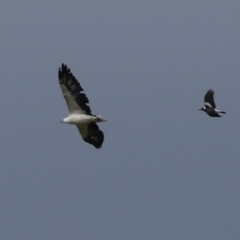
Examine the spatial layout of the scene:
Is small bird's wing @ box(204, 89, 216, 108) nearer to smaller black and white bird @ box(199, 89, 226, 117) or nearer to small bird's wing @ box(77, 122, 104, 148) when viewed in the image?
smaller black and white bird @ box(199, 89, 226, 117)

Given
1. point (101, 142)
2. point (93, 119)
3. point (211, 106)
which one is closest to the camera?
point (93, 119)

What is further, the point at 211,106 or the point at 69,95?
the point at 211,106

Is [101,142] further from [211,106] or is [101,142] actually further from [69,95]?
[211,106]

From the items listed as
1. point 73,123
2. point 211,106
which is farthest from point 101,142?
point 211,106

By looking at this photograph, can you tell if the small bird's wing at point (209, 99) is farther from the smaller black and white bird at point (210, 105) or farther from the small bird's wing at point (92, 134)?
the small bird's wing at point (92, 134)

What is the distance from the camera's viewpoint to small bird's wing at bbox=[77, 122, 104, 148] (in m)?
51.9

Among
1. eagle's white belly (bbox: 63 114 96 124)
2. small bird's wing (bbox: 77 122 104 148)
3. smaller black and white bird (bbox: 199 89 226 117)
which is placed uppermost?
smaller black and white bird (bbox: 199 89 226 117)

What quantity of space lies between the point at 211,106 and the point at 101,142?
1164cm

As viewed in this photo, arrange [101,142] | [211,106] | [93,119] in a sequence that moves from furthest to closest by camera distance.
Result: [211,106]
[101,142]
[93,119]

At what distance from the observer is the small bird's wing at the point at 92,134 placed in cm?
5191

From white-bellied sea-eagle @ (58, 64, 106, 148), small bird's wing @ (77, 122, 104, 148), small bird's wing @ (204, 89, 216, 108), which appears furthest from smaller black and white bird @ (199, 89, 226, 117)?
white-bellied sea-eagle @ (58, 64, 106, 148)

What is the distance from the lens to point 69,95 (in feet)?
163

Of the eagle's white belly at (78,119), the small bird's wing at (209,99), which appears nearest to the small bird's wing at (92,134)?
the eagle's white belly at (78,119)

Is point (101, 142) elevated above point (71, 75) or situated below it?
below
